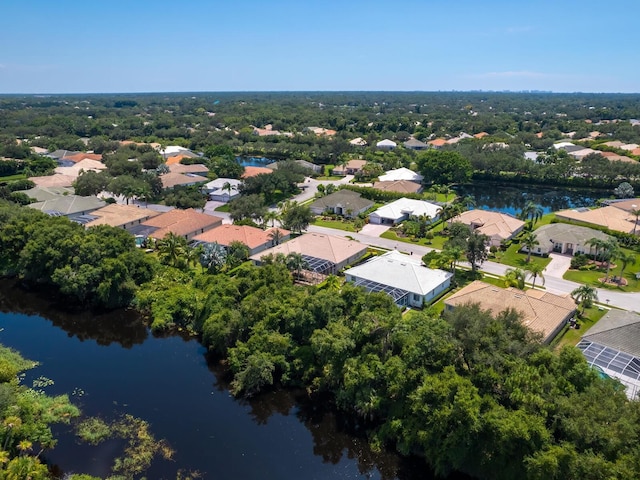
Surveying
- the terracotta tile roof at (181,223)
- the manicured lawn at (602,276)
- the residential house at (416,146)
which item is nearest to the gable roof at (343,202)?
the terracotta tile roof at (181,223)

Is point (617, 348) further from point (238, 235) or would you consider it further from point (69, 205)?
point (69, 205)

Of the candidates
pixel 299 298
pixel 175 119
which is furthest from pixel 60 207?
pixel 175 119

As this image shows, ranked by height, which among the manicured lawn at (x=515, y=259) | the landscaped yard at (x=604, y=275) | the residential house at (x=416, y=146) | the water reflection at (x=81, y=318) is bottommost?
the water reflection at (x=81, y=318)

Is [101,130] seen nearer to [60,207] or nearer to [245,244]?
[60,207]

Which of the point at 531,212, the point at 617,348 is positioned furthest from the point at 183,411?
the point at 531,212

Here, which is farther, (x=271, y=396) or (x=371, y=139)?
(x=371, y=139)

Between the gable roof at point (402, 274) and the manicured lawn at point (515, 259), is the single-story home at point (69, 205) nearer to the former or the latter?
the gable roof at point (402, 274)
